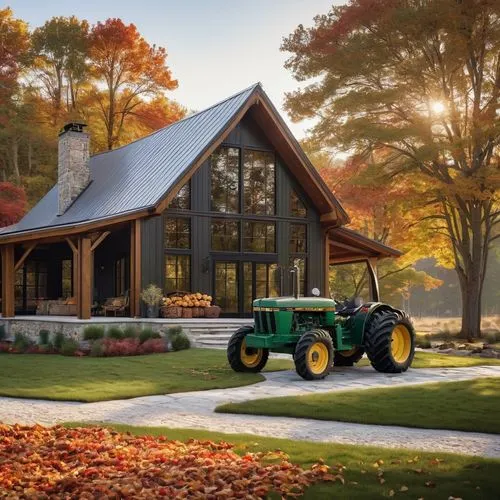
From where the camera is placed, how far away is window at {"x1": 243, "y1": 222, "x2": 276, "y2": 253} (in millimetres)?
24531

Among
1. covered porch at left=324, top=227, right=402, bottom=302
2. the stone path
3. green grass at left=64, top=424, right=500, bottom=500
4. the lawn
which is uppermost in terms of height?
covered porch at left=324, top=227, right=402, bottom=302

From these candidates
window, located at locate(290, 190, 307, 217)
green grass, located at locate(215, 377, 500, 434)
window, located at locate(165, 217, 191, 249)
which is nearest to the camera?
green grass, located at locate(215, 377, 500, 434)

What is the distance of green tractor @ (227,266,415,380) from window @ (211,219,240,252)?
33.0ft

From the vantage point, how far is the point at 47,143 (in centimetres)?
3609

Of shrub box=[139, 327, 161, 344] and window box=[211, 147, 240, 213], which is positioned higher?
window box=[211, 147, 240, 213]

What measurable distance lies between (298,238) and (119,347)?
9.85 metres

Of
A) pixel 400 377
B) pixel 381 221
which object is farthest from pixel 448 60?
pixel 400 377

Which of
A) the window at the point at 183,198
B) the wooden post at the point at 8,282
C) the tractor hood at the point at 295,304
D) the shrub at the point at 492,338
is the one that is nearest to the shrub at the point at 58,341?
the window at the point at 183,198

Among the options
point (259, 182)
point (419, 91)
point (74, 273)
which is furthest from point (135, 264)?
point (419, 91)

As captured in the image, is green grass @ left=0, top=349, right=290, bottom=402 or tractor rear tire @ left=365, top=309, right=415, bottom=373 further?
tractor rear tire @ left=365, top=309, right=415, bottom=373

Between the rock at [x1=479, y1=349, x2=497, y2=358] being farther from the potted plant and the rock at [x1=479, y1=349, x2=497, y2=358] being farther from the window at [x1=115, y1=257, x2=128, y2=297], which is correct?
the window at [x1=115, y1=257, x2=128, y2=297]

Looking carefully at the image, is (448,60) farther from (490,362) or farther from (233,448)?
(233,448)

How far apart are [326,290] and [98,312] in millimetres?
7823

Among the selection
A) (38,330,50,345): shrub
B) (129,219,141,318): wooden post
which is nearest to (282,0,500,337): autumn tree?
(129,219,141,318): wooden post
